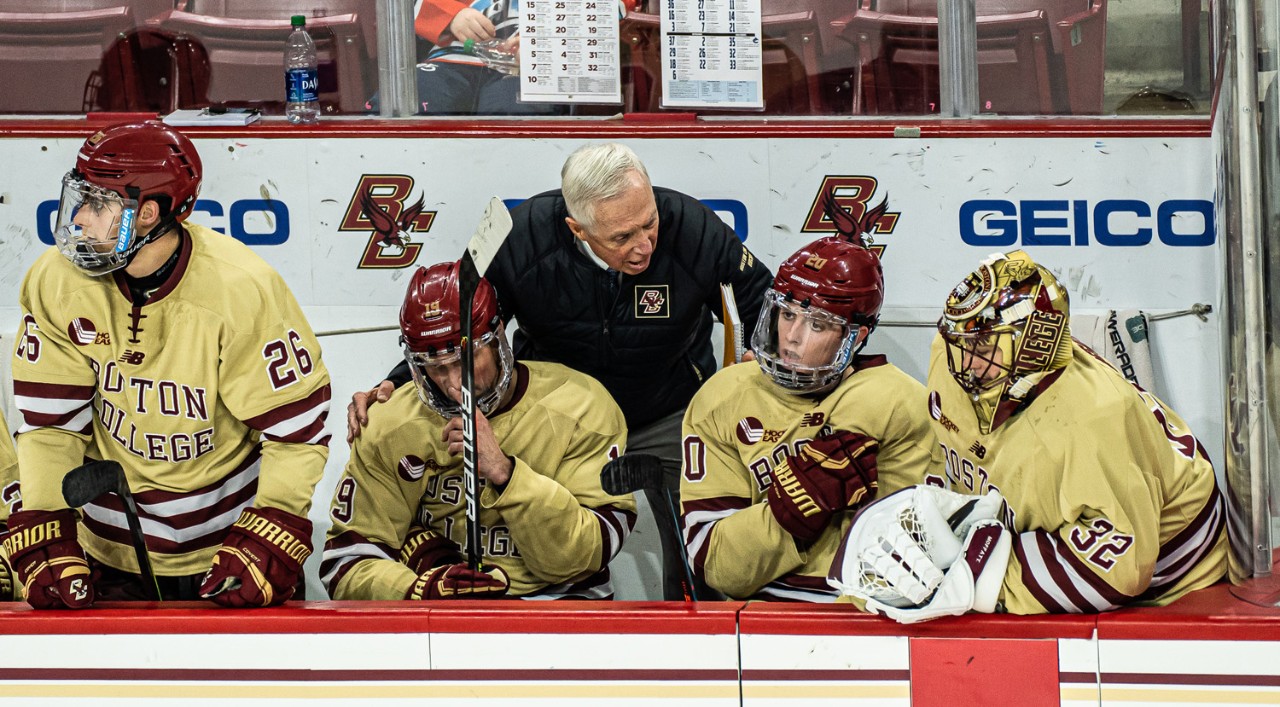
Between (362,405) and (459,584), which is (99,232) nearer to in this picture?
(362,405)

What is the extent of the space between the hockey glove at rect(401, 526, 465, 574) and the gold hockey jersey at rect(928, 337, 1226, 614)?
1.16 meters

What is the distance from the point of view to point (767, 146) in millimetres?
3881

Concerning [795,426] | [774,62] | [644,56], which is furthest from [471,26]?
[795,426]

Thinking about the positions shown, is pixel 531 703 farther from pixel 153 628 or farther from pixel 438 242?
pixel 438 242

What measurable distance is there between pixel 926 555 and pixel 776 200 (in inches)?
69.5

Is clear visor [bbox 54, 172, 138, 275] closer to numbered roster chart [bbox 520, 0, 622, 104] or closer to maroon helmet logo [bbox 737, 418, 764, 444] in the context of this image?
maroon helmet logo [bbox 737, 418, 764, 444]

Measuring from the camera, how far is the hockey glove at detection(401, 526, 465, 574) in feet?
9.96

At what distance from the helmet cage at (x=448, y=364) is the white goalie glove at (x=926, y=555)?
0.89 metres

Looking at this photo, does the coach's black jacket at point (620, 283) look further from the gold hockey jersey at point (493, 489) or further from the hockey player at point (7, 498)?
the hockey player at point (7, 498)

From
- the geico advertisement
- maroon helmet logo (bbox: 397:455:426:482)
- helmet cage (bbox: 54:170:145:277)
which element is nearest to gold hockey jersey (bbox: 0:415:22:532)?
helmet cage (bbox: 54:170:145:277)

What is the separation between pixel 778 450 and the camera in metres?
2.86

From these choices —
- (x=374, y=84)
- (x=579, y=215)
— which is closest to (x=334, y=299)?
(x=374, y=84)

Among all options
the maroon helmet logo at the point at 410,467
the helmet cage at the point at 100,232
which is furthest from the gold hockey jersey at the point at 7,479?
the maroon helmet logo at the point at 410,467

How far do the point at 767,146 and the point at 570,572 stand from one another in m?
1.46
